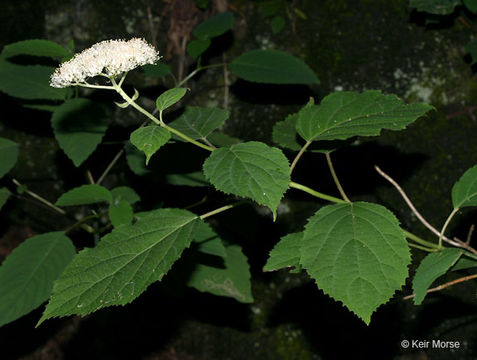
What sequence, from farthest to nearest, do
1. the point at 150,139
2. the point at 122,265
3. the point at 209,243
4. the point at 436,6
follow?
1. the point at 436,6
2. the point at 209,243
3. the point at 122,265
4. the point at 150,139

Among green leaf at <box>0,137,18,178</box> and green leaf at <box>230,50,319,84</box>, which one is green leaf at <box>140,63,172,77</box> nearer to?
green leaf at <box>230,50,319,84</box>

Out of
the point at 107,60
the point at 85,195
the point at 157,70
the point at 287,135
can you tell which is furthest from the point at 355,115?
the point at 85,195

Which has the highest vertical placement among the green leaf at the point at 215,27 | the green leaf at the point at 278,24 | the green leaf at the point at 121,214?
the green leaf at the point at 215,27

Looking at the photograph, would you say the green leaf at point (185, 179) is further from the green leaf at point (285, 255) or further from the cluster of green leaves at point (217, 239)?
the green leaf at point (285, 255)

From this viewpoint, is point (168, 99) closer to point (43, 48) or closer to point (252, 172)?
point (252, 172)

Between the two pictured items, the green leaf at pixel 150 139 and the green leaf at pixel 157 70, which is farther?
the green leaf at pixel 157 70

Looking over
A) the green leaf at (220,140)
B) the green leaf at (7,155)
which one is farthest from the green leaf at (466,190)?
the green leaf at (7,155)
